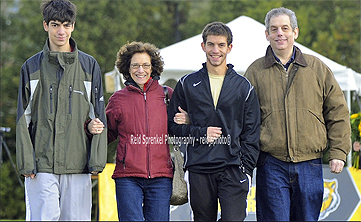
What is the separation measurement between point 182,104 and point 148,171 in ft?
2.08

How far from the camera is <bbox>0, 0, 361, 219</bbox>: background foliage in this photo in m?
14.2

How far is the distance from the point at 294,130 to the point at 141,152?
1289mm

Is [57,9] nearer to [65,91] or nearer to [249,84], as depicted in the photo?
[65,91]

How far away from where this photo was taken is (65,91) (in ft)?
15.1

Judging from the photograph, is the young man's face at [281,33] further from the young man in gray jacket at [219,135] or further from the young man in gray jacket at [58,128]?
the young man in gray jacket at [58,128]

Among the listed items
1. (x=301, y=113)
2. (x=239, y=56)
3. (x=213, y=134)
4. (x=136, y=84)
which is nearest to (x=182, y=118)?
(x=213, y=134)

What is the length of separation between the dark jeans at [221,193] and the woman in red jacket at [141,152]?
32cm

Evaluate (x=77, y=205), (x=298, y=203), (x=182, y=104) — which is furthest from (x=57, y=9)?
(x=298, y=203)

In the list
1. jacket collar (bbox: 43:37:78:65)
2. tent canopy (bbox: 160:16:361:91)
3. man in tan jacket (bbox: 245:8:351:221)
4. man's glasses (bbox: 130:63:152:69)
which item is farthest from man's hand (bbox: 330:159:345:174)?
tent canopy (bbox: 160:16:361:91)

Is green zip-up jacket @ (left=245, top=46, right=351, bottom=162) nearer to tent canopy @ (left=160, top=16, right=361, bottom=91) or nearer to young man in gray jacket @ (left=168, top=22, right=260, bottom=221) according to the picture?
young man in gray jacket @ (left=168, top=22, right=260, bottom=221)

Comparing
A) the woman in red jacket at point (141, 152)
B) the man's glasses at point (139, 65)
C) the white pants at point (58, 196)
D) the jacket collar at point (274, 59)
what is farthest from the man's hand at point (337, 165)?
the white pants at point (58, 196)

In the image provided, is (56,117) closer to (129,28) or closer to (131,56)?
(131,56)

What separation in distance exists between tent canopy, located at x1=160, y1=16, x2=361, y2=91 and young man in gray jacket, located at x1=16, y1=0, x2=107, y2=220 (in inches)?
184

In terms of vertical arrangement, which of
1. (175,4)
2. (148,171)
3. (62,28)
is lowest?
(148,171)
